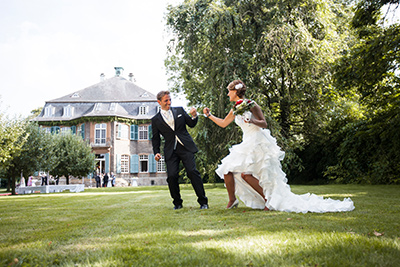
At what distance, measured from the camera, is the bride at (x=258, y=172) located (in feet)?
16.2

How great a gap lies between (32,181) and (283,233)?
41971mm

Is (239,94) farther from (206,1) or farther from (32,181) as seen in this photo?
(32,181)

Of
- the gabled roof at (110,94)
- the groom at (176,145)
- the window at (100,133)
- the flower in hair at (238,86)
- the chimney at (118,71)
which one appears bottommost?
the groom at (176,145)

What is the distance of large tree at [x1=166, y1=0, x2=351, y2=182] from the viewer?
48.6ft

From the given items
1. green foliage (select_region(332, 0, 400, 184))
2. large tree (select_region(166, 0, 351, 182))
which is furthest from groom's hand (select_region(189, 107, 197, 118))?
large tree (select_region(166, 0, 351, 182))

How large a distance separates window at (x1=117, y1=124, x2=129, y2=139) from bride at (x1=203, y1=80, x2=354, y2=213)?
35.4 m

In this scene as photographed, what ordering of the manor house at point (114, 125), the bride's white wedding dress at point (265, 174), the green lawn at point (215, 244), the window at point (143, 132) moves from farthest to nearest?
the window at point (143, 132)
the manor house at point (114, 125)
the bride's white wedding dress at point (265, 174)
the green lawn at point (215, 244)

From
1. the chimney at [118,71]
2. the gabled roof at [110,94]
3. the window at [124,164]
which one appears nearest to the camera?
the window at [124,164]

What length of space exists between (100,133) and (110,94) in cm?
615

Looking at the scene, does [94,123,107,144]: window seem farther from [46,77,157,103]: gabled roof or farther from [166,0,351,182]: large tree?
[166,0,351,182]: large tree

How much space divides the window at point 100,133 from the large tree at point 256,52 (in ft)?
79.8

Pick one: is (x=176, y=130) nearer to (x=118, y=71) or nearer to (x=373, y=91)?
(x=373, y=91)

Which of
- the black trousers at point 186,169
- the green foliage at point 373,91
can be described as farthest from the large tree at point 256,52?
the black trousers at point 186,169

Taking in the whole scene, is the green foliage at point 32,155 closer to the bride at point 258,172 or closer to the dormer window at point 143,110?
the dormer window at point 143,110
